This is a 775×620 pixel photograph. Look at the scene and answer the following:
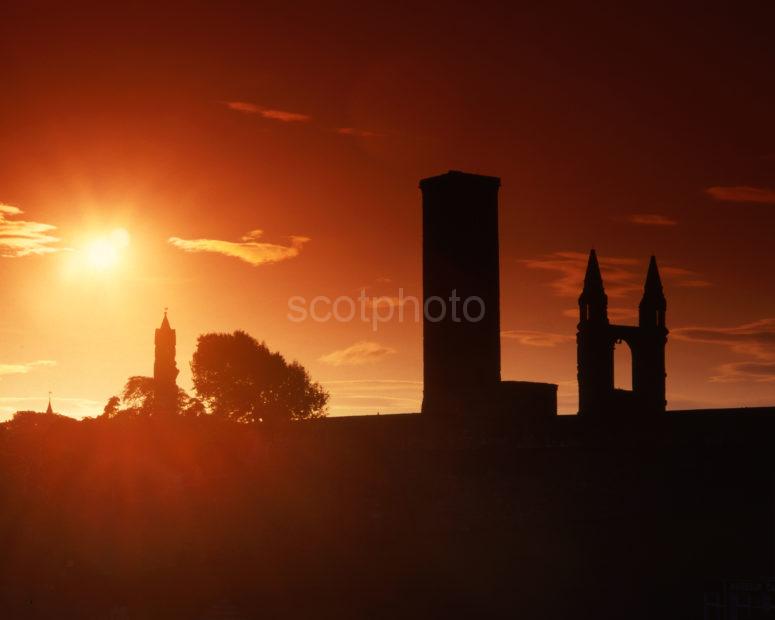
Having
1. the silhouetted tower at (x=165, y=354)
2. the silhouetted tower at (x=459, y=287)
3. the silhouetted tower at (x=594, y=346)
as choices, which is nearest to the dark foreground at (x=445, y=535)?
the silhouetted tower at (x=459, y=287)

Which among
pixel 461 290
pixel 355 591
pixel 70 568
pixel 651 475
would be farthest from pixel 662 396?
pixel 70 568

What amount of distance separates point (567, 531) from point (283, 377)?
43971 millimetres

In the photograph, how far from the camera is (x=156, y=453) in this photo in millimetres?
37281

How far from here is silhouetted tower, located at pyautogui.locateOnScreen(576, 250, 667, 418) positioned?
156ft

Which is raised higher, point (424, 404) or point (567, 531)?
point (424, 404)

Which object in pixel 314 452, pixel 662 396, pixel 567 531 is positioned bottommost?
pixel 567 531

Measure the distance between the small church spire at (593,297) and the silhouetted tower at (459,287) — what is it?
395 inches

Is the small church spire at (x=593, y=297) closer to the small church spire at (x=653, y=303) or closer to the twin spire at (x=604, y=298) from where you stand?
the twin spire at (x=604, y=298)

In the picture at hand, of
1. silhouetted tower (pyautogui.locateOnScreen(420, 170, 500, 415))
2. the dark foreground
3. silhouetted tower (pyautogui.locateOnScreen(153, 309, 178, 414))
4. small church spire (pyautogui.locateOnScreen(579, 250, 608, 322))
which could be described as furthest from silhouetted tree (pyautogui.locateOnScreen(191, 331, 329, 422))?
the dark foreground

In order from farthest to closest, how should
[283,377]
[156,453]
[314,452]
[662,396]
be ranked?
[283,377] → [662,396] → [156,453] → [314,452]

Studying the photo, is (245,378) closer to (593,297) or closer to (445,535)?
(593,297)

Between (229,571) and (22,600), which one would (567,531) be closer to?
(229,571)

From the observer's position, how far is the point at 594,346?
48.2 metres

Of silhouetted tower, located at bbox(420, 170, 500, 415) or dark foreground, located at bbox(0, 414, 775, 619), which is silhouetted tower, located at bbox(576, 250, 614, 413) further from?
dark foreground, located at bbox(0, 414, 775, 619)
